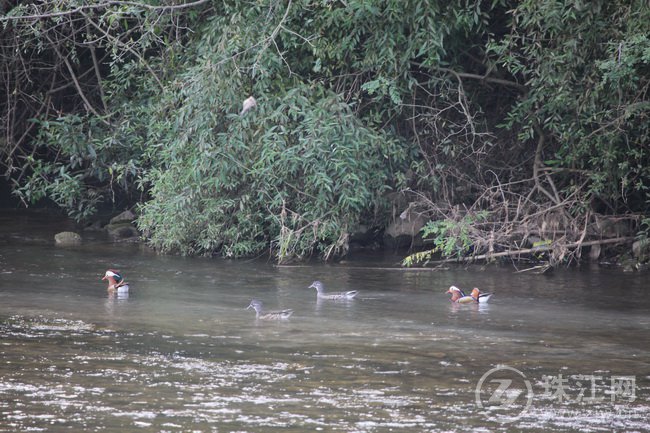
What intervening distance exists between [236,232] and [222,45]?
258 centimetres

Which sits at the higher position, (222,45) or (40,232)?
(222,45)

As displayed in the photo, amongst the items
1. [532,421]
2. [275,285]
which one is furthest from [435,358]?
[275,285]

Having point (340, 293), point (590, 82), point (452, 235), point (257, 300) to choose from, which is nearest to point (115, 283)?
point (257, 300)

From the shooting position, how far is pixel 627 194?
1541cm

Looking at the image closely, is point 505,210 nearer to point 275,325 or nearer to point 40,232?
point 275,325

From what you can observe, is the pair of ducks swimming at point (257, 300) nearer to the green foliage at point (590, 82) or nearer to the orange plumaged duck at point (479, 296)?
the orange plumaged duck at point (479, 296)

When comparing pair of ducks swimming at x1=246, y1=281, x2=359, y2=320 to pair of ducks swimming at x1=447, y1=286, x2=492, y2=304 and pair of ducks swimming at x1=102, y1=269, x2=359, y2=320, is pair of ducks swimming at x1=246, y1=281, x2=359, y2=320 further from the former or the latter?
pair of ducks swimming at x1=447, y1=286, x2=492, y2=304

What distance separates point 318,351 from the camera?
980cm

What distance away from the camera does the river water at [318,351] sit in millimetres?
7762

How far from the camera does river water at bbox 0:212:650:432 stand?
7762mm

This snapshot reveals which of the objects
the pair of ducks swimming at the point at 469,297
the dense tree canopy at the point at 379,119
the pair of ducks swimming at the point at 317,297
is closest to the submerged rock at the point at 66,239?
the dense tree canopy at the point at 379,119

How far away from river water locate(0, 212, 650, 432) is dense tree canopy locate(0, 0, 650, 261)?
815 millimetres

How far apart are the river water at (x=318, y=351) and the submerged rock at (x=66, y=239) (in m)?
1.79

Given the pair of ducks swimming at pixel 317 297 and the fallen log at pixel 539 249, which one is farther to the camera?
the fallen log at pixel 539 249
